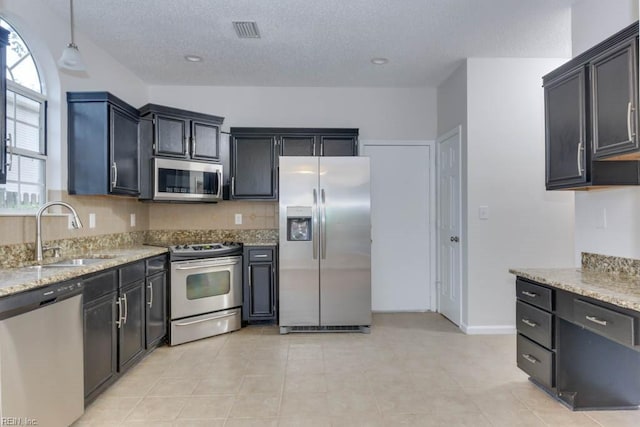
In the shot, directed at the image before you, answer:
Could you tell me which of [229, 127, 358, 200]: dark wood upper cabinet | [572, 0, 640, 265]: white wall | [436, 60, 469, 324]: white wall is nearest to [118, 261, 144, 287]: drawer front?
[229, 127, 358, 200]: dark wood upper cabinet

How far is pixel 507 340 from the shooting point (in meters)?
3.55

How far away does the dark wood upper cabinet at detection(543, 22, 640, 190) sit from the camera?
194 centimetres

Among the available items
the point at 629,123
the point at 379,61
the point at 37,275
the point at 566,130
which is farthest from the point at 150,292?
the point at 629,123

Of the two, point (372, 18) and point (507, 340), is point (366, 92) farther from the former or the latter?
point (507, 340)

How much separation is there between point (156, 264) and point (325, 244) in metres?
1.59

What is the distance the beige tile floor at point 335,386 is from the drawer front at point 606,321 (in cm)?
68

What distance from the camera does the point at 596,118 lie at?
2.15m

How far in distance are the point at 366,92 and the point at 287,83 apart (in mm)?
985

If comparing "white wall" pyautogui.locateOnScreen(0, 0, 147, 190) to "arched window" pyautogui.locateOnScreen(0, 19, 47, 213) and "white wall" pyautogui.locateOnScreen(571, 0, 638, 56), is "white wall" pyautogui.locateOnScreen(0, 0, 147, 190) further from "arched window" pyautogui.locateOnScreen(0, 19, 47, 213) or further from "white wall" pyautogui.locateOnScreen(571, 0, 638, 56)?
"white wall" pyautogui.locateOnScreen(571, 0, 638, 56)

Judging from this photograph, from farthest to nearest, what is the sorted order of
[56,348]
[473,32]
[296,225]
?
[296,225] → [473,32] → [56,348]

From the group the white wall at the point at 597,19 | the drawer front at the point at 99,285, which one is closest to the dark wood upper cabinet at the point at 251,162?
the drawer front at the point at 99,285

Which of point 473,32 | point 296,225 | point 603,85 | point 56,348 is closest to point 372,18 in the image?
point 473,32

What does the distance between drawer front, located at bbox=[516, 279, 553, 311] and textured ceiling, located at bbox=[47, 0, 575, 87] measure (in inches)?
81.0

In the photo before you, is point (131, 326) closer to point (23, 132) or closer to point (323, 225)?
point (23, 132)
